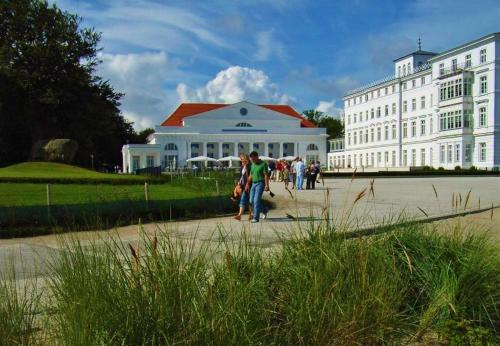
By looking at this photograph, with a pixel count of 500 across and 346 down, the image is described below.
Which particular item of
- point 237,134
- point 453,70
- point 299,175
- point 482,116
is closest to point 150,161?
point 237,134

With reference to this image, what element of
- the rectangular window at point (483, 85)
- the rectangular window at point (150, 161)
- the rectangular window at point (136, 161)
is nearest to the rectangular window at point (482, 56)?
the rectangular window at point (483, 85)

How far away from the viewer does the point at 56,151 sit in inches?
1486

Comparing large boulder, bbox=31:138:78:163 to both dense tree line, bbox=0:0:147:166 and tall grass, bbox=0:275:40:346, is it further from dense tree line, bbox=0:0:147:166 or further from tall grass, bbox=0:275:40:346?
tall grass, bbox=0:275:40:346

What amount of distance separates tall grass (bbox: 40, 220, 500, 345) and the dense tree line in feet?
137

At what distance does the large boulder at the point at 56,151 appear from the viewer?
37.8 metres

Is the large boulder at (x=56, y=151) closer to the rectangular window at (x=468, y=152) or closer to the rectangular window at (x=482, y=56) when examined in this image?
the rectangular window at (x=468, y=152)

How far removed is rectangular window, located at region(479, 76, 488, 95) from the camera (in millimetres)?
56656

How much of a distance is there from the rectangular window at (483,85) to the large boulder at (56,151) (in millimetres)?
44656

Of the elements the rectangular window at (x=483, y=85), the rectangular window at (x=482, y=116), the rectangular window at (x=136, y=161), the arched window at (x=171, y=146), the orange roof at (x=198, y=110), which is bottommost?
the rectangular window at (x=136, y=161)

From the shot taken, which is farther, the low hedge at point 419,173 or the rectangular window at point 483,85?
the rectangular window at point 483,85

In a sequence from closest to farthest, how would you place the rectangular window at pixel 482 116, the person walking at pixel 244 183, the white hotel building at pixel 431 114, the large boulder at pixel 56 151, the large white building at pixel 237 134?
1. the person walking at pixel 244 183
2. the large boulder at pixel 56 151
3. the white hotel building at pixel 431 114
4. the rectangular window at pixel 482 116
5. the large white building at pixel 237 134

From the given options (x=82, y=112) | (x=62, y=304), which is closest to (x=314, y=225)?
(x=62, y=304)

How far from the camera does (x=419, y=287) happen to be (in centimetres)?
404

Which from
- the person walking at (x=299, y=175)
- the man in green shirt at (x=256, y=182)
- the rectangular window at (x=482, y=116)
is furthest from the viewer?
the rectangular window at (x=482, y=116)
